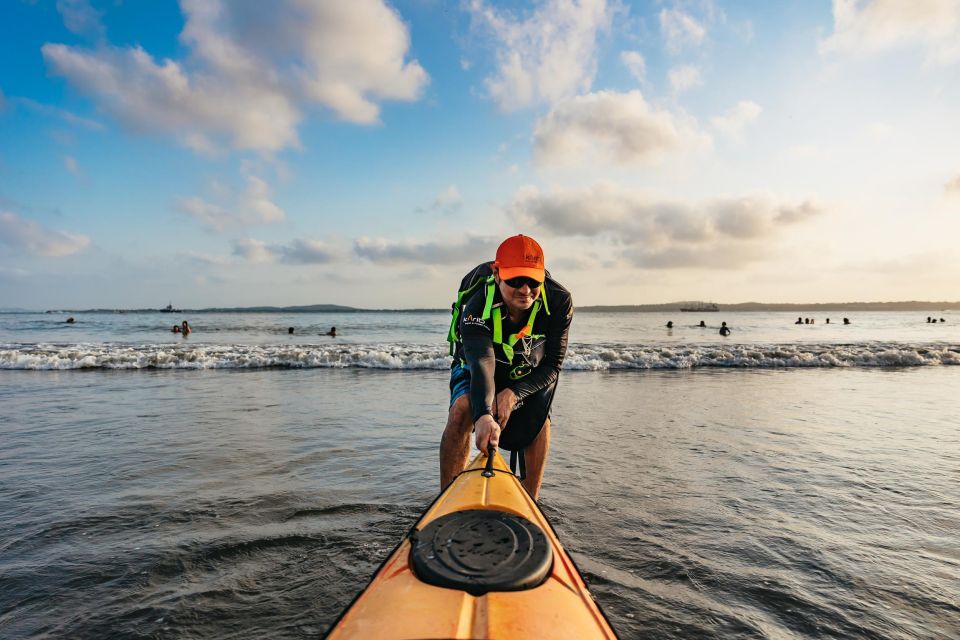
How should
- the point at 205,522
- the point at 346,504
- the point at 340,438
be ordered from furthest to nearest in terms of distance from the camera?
1. the point at 340,438
2. the point at 346,504
3. the point at 205,522

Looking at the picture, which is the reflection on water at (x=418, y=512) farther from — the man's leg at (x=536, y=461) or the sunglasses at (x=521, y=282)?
the sunglasses at (x=521, y=282)

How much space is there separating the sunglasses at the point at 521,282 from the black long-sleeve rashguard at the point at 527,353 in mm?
223

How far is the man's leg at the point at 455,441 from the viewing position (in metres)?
3.60

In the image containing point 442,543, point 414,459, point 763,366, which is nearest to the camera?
point 442,543

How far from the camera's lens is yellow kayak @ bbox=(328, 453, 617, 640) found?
57.8 inches

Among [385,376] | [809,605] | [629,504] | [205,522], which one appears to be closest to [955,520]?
[809,605]

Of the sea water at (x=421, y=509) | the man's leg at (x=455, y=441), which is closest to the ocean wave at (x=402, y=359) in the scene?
the sea water at (x=421, y=509)

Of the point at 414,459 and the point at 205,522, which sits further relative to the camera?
the point at 414,459

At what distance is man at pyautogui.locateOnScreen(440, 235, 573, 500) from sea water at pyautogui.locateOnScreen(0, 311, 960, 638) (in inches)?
29.1

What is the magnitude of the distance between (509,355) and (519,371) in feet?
0.60

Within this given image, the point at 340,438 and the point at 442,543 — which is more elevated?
the point at 442,543

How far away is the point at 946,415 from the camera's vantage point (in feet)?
25.1

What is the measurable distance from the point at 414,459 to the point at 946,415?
8.47 metres

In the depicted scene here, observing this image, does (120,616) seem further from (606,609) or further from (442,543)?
(606,609)
